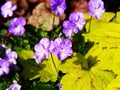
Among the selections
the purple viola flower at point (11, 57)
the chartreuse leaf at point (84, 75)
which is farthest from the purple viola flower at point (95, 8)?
the purple viola flower at point (11, 57)

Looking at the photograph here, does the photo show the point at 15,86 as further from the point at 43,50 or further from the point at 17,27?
the point at 17,27

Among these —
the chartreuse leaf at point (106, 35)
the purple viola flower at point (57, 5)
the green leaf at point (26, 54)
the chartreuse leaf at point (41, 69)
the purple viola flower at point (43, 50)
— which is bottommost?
the chartreuse leaf at point (41, 69)

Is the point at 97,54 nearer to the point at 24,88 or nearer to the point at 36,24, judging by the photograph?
the point at 24,88

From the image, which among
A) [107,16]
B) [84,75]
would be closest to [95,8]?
[107,16]

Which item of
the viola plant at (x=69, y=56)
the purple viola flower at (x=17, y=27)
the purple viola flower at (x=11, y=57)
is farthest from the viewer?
the purple viola flower at (x=17, y=27)

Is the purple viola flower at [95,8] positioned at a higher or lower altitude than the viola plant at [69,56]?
higher

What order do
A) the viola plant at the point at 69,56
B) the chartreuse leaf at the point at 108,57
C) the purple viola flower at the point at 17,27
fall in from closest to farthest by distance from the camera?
the chartreuse leaf at the point at 108,57 → the viola plant at the point at 69,56 → the purple viola flower at the point at 17,27

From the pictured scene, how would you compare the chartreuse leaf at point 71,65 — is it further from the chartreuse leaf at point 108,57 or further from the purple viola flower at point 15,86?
the purple viola flower at point 15,86
